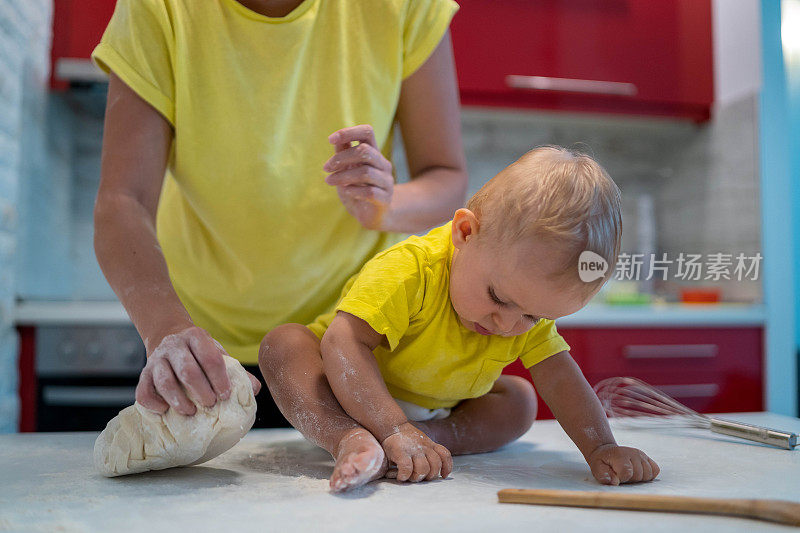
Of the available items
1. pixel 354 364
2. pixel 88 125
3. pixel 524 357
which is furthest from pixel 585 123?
pixel 354 364

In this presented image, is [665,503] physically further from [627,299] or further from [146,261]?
[627,299]

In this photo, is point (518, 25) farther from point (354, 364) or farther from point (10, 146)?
point (354, 364)

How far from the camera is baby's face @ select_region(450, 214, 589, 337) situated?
681 mm

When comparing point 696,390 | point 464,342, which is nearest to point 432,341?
point 464,342

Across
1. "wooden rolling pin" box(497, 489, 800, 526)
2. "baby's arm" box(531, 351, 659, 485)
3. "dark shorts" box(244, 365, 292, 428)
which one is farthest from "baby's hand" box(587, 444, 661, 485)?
"dark shorts" box(244, 365, 292, 428)

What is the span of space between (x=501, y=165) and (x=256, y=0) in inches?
63.7

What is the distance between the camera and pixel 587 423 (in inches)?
29.8

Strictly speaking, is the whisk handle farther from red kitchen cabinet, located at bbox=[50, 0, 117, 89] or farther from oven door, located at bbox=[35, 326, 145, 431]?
red kitchen cabinet, located at bbox=[50, 0, 117, 89]

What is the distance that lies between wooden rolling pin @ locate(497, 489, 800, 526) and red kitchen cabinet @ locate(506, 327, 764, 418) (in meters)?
1.32

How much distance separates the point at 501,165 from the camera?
243 centimetres

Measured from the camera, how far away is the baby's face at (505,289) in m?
0.68

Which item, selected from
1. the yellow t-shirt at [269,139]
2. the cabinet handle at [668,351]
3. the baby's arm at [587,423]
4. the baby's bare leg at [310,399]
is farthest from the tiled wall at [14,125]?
the cabinet handle at [668,351]

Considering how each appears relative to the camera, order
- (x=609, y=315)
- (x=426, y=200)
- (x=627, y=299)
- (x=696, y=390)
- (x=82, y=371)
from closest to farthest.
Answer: (x=426, y=200) < (x=82, y=371) < (x=609, y=315) < (x=696, y=390) < (x=627, y=299)

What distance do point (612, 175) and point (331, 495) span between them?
1.93 m
